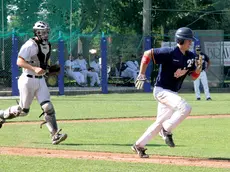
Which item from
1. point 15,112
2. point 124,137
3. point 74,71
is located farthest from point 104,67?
point 15,112

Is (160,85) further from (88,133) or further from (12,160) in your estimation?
(88,133)

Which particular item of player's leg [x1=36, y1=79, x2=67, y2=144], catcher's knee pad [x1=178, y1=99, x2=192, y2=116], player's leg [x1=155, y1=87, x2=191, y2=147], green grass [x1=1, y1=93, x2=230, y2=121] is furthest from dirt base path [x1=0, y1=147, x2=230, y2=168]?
green grass [x1=1, y1=93, x2=230, y2=121]

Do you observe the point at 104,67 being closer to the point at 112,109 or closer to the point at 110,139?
the point at 112,109

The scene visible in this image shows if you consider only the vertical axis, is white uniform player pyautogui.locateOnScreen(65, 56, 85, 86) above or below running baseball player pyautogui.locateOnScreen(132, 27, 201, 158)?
below

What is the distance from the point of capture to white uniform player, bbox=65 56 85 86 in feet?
105

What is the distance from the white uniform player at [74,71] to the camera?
3203 cm

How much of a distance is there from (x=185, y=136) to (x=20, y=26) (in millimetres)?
22297

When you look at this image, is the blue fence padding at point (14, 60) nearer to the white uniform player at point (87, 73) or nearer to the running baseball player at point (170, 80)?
the white uniform player at point (87, 73)

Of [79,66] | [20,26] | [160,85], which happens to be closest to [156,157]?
[160,85]

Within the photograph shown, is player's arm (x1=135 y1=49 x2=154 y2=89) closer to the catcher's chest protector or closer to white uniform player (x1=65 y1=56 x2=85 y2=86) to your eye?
the catcher's chest protector

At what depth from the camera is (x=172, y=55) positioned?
10609 millimetres

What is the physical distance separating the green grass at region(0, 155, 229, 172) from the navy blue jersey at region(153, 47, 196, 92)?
1.62 m

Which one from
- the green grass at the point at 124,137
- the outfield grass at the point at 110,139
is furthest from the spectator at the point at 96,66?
the green grass at the point at 124,137

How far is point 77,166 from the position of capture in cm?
950
